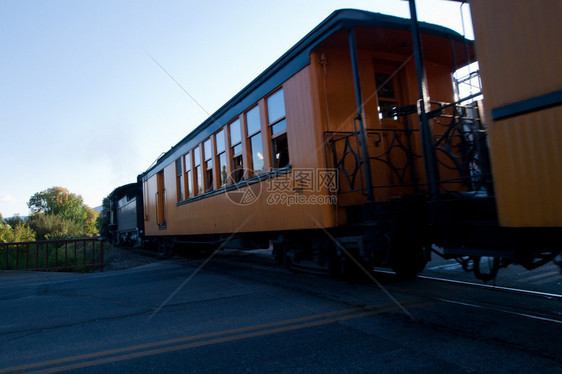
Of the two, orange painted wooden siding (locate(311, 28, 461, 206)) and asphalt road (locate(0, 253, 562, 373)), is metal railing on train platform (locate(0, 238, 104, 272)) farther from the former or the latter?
orange painted wooden siding (locate(311, 28, 461, 206))

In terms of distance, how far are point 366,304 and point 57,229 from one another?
1099 inches

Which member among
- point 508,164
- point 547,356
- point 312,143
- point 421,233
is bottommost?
point 547,356

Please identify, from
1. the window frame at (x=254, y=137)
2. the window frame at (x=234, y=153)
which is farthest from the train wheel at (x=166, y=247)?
the window frame at (x=254, y=137)

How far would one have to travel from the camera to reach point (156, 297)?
5.68m

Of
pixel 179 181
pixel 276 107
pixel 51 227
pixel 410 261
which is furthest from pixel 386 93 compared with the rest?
pixel 51 227

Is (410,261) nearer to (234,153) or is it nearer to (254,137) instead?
(254,137)

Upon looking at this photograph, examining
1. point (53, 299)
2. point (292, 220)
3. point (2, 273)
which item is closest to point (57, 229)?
point (2, 273)

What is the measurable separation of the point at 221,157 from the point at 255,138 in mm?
1627

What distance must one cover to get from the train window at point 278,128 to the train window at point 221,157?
75.6 inches

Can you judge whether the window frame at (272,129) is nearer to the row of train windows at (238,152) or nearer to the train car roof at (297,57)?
the row of train windows at (238,152)

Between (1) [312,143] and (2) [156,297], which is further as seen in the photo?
(2) [156,297]

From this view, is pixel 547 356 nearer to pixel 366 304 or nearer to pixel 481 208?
pixel 481 208

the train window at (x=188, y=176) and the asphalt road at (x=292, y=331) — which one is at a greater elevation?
the train window at (x=188, y=176)

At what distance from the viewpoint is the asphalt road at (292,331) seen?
281 centimetres
